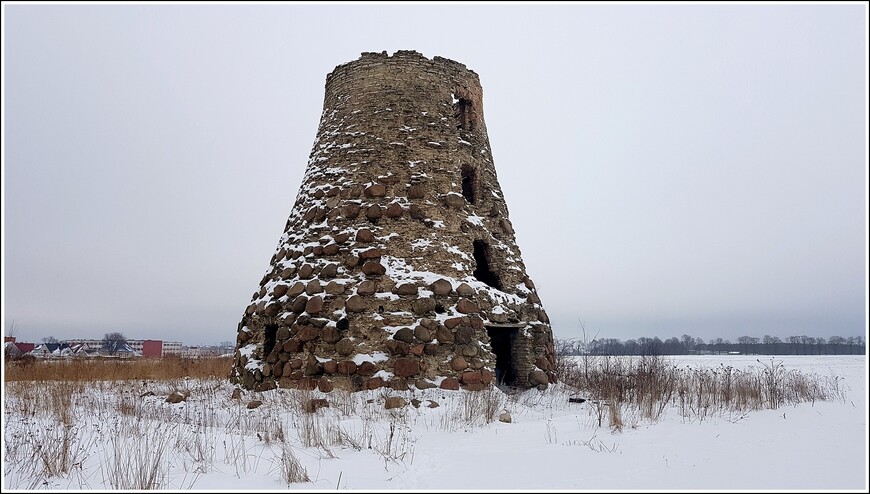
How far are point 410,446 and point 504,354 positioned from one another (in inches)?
226

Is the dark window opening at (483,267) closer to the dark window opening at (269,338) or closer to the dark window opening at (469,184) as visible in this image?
the dark window opening at (469,184)

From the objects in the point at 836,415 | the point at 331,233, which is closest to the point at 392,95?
the point at 331,233

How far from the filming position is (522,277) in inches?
444

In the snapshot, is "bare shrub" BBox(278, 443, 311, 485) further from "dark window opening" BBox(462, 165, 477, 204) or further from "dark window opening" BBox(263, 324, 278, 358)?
"dark window opening" BBox(462, 165, 477, 204)

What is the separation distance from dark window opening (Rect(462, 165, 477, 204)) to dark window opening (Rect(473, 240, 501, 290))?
3.09 ft

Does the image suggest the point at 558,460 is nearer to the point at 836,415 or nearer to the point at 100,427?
the point at 100,427

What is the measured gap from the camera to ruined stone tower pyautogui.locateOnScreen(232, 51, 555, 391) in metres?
9.26

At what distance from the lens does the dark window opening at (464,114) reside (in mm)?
11969

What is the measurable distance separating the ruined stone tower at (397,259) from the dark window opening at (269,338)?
21mm

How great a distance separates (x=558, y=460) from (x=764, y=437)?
2979 millimetres

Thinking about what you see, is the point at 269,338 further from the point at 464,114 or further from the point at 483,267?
the point at 464,114

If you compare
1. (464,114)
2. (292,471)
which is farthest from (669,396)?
(464,114)

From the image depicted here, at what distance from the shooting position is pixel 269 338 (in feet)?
33.4

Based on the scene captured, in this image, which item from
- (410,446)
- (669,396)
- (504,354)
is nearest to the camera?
(410,446)
